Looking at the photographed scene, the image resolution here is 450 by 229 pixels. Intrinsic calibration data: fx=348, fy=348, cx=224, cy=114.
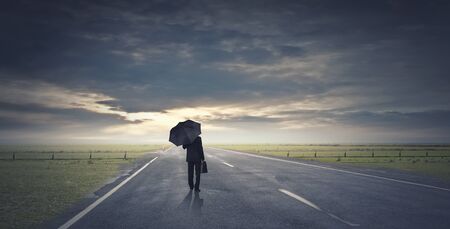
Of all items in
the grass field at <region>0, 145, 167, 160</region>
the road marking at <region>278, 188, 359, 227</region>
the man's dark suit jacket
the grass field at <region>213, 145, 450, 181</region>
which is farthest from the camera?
the grass field at <region>0, 145, 167, 160</region>

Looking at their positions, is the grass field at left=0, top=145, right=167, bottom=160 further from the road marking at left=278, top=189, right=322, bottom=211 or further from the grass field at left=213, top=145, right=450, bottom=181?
the road marking at left=278, top=189, right=322, bottom=211

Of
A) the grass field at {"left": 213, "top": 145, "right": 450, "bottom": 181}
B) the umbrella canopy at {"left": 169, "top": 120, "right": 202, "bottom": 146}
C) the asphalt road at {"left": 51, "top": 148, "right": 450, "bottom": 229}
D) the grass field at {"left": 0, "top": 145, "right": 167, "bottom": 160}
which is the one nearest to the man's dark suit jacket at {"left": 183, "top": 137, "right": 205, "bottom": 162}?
the umbrella canopy at {"left": 169, "top": 120, "right": 202, "bottom": 146}

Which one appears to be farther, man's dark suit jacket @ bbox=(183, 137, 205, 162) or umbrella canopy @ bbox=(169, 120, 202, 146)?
man's dark suit jacket @ bbox=(183, 137, 205, 162)

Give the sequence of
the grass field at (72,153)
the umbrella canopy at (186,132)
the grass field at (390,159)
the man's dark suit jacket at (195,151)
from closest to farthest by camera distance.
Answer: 1. the umbrella canopy at (186,132)
2. the man's dark suit jacket at (195,151)
3. the grass field at (390,159)
4. the grass field at (72,153)

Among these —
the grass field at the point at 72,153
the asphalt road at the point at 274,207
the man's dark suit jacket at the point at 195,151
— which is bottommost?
the grass field at the point at 72,153

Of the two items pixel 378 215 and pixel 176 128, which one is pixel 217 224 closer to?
pixel 378 215

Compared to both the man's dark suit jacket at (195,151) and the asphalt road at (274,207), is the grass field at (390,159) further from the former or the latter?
the man's dark suit jacket at (195,151)

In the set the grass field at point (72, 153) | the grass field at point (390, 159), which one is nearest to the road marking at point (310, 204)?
the grass field at point (390, 159)

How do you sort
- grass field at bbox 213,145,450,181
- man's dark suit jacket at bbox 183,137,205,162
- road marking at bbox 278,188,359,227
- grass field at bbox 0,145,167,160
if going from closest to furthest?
road marking at bbox 278,188,359,227 → man's dark suit jacket at bbox 183,137,205,162 → grass field at bbox 213,145,450,181 → grass field at bbox 0,145,167,160

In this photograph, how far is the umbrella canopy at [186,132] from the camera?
32.9ft

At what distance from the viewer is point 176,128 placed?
10281mm

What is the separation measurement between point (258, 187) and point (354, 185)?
344 cm

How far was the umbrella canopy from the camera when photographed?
10.0 metres

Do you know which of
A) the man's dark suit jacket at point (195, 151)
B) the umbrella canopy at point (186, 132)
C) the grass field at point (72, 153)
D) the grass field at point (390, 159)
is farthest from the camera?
the grass field at point (72, 153)
